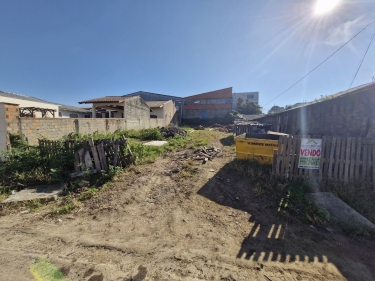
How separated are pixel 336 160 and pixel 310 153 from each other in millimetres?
634

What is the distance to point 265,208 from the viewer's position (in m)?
3.78

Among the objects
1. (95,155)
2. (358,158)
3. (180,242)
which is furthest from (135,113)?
(358,158)

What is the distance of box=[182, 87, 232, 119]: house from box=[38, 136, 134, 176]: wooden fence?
33.5 meters

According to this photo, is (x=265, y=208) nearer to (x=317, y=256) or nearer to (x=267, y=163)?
(x=317, y=256)

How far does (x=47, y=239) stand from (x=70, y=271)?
1.12 m

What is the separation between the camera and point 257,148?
6.05 metres

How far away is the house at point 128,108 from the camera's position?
55.5ft

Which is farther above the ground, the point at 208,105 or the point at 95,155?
the point at 208,105

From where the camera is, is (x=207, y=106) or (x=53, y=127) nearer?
(x=53, y=127)

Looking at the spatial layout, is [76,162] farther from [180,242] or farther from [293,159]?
[293,159]

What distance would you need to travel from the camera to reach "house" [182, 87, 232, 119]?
37188 millimetres

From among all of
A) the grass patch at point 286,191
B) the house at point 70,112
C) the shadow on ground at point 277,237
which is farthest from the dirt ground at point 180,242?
the house at point 70,112

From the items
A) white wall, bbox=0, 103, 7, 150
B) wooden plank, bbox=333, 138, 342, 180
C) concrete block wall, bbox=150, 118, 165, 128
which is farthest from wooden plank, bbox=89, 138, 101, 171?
concrete block wall, bbox=150, 118, 165, 128

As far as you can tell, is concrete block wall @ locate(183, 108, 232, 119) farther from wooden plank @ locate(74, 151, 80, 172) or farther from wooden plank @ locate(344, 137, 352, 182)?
wooden plank @ locate(74, 151, 80, 172)
